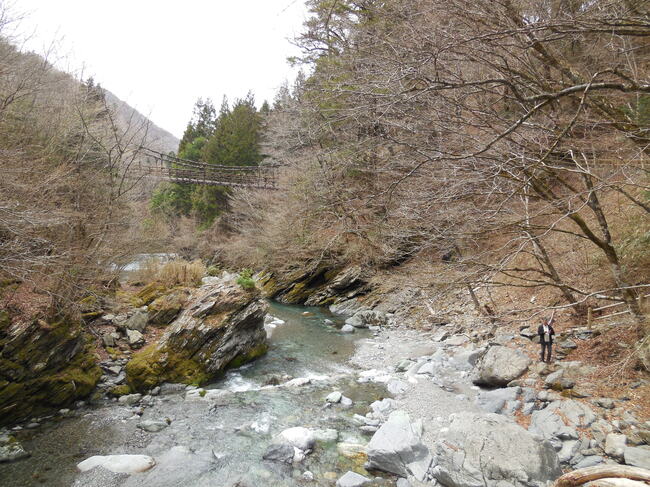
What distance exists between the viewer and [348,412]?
4996 millimetres

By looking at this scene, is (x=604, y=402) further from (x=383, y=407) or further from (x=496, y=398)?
(x=383, y=407)

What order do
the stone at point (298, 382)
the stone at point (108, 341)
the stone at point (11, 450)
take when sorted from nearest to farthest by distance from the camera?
1. the stone at point (11, 450)
2. the stone at point (298, 382)
3. the stone at point (108, 341)

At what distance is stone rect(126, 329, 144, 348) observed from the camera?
6605mm

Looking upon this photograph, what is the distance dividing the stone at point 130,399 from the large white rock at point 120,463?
4.65 ft

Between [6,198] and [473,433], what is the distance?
18.3 ft

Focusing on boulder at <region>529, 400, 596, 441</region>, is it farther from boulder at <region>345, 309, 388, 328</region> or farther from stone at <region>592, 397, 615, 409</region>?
boulder at <region>345, 309, 388, 328</region>

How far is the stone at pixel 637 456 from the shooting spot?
3.08 metres

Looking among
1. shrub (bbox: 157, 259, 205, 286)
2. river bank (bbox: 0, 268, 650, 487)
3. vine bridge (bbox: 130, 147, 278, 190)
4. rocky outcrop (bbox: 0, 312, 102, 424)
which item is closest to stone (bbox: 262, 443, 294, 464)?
river bank (bbox: 0, 268, 650, 487)

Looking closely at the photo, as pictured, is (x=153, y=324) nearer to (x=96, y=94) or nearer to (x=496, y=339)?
(x=96, y=94)

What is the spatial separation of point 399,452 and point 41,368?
15.4ft

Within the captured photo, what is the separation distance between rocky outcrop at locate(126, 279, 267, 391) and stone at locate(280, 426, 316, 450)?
7.73 feet

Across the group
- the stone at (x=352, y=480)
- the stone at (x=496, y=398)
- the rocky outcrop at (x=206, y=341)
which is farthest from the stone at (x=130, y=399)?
the stone at (x=496, y=398)

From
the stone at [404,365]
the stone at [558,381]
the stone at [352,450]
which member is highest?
the stone at [558,381]

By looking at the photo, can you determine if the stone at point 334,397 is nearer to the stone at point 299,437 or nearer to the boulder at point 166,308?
the stone at point 299,437
